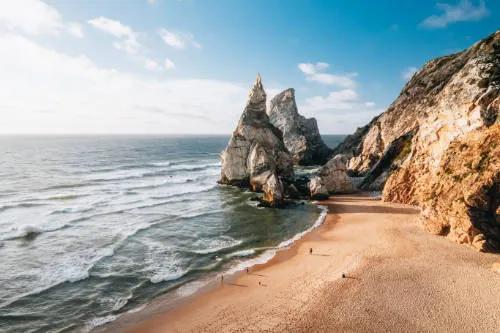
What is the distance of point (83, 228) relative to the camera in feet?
123

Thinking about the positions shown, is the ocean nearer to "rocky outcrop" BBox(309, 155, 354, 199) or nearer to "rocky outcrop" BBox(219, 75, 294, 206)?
"rocky outcrop" BBox(219, 75, 294, 206)

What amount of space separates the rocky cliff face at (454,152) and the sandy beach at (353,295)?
279 cm

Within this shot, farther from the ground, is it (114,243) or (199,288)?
(114,243)

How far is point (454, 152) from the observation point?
110ft

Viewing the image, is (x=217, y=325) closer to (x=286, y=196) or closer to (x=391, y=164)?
(x=286, y=196)

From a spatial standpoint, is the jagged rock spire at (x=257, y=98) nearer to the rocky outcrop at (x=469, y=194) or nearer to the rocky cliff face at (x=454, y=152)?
the rocky cliff face at (x=454, y=152)

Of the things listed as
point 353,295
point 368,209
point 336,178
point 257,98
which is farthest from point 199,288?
point 257,98

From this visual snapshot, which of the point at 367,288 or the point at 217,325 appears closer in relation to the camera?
the point at 217,325

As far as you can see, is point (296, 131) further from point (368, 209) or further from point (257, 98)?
point (368, 209)

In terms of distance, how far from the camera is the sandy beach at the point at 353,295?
19.0m

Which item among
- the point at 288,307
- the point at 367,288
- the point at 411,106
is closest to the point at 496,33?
the point at 411,106

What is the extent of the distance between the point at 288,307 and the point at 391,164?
41.6 meters

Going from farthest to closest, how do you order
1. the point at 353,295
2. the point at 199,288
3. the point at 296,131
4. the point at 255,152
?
the point at 296,131, the point at 255,152, the point at 199,288, the point at 353,295

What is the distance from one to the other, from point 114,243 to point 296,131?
230 ft
